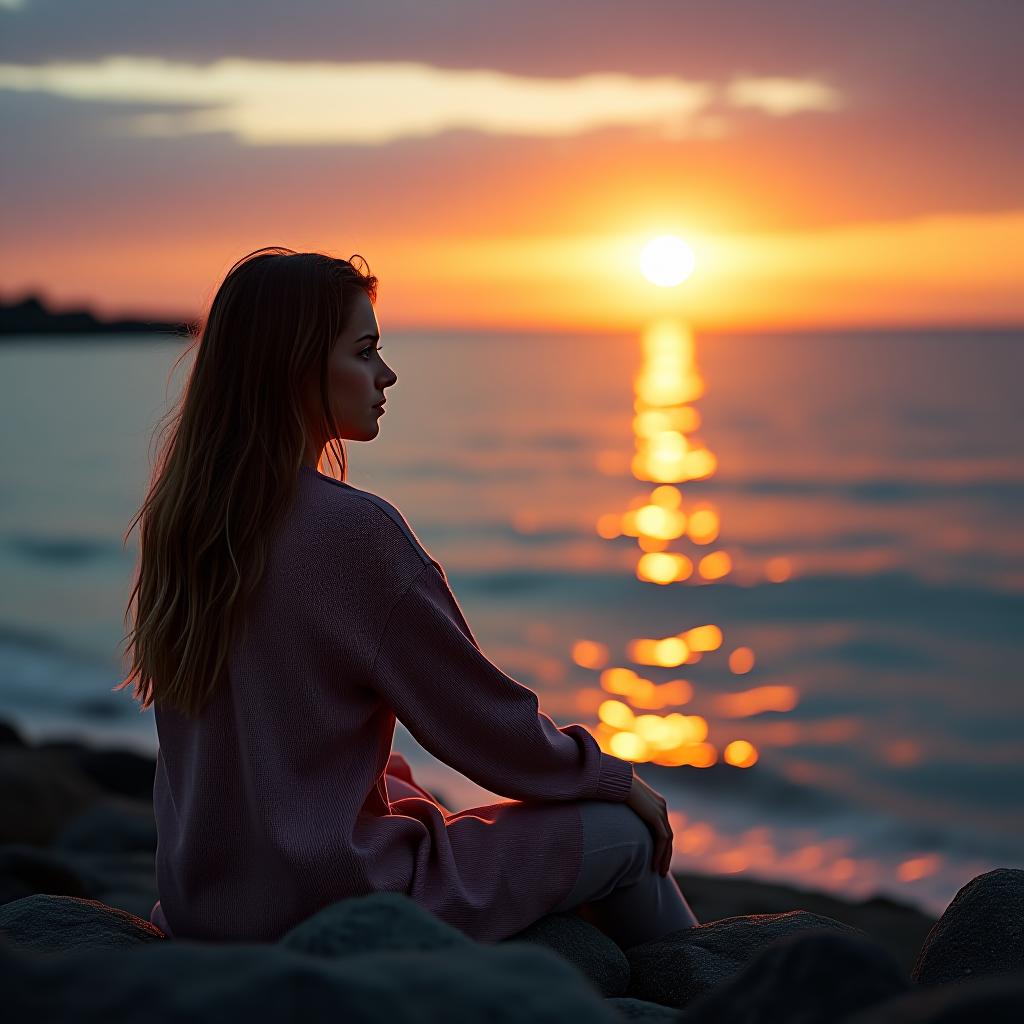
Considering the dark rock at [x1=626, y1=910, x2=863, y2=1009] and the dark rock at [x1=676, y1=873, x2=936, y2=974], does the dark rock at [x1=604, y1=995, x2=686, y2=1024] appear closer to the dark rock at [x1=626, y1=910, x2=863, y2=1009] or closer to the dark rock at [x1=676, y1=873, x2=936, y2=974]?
the dark rock at [x1=626, y1=910, x2=863, y2=1009]

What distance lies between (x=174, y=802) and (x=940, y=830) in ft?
20.8

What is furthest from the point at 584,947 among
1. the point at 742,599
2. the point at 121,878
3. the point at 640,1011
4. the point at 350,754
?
the point at 742,599

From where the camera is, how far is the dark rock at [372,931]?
2006mm

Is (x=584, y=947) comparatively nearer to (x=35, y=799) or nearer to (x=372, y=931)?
(x=372, y=931)

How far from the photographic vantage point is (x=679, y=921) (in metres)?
3.30

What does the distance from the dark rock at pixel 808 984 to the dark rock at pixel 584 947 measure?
100 cm

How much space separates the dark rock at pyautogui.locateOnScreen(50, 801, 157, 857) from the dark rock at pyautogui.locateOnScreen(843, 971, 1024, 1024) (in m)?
4.39

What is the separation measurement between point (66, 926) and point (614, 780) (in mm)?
1303

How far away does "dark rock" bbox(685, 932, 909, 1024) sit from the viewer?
1.90 meters

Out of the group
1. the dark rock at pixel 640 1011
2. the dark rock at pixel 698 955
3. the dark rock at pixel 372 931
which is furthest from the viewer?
the dark rock at pixel 698 955

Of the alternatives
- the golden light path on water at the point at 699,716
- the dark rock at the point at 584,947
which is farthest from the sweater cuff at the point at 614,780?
the golden light path on water at the point at 699,716

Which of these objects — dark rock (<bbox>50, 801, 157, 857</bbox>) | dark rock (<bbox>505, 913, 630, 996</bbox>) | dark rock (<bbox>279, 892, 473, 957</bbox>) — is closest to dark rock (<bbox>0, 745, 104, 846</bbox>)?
dark rock (<bbox>50, 801, 157, 857</bbox>)

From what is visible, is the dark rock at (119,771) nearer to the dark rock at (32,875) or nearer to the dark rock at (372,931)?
the dark rock at (32,875)

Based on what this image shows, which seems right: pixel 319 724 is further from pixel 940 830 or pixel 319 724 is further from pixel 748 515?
pixel 748 515
